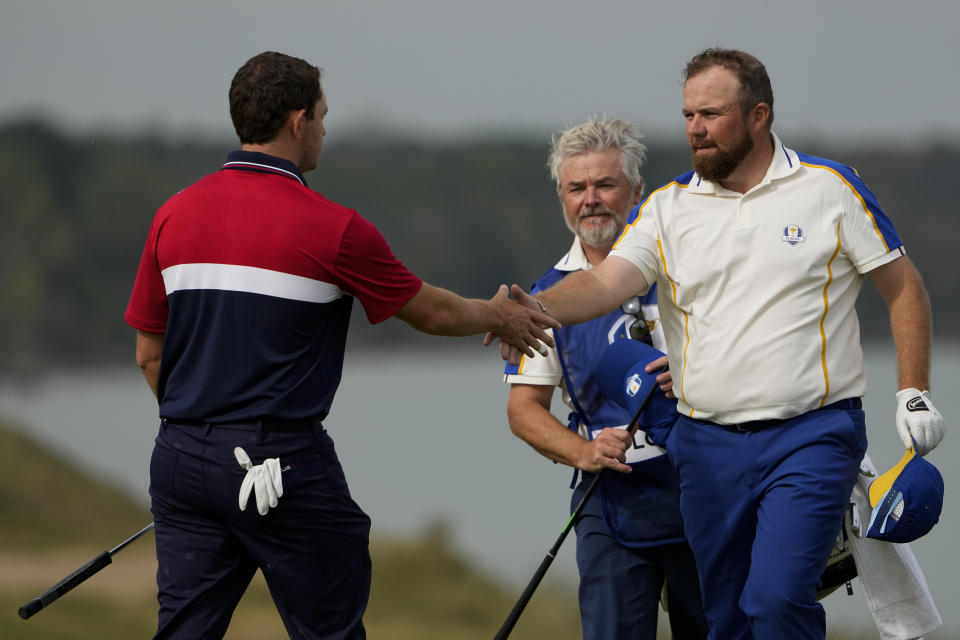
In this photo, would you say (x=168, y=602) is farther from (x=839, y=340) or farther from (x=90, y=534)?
(x=90, y=534)

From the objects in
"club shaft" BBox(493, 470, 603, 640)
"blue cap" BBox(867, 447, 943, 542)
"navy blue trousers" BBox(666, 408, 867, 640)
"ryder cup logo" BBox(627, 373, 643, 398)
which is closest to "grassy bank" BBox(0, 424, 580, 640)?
"club shaft" BBox(493, 470, 603, 640)

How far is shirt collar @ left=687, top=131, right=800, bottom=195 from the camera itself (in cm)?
304

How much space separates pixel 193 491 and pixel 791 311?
5.00 feet

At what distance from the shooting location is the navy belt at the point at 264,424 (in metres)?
2.90

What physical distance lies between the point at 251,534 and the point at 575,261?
1.36 m

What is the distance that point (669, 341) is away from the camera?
320 centimetres

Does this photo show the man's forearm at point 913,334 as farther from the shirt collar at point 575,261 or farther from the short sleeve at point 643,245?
the shirt collar at point 575,261

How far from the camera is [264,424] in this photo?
2.91 metres

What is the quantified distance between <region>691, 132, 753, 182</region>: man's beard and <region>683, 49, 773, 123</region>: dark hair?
3.7 inches

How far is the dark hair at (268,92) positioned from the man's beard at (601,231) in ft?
3.44

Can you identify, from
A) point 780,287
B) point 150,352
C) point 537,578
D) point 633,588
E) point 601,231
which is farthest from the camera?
point 601,231

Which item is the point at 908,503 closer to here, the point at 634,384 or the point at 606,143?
the point at 634,384

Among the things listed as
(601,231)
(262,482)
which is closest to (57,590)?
(262,482)

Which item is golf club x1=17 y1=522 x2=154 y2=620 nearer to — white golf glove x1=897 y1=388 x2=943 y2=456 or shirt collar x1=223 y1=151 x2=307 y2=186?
shirt collar x1=223 y1=151 x2=307 y2=186
